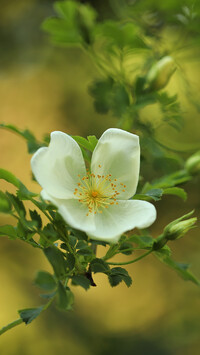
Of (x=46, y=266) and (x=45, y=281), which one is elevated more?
(x=45, y=281)

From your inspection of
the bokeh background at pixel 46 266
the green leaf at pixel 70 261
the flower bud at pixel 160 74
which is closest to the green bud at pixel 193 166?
the flower bud at pixel 160 74

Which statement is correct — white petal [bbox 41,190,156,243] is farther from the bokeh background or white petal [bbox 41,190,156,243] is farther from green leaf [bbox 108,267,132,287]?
the bokeh background

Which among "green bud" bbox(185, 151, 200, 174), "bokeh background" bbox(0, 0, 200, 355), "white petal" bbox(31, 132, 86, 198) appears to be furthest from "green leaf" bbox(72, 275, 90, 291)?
"bokeh background" bbox(0, 0, 200, 355)

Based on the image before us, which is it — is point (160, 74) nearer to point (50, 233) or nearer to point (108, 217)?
point (108, 217)

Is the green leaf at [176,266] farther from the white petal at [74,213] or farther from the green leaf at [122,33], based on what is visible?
the green leaf at [122,33]

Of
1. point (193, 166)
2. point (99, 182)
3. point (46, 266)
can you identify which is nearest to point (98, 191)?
point (99, 182)

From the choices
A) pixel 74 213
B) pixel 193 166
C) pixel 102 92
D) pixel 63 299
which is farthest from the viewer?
pixel 102 92

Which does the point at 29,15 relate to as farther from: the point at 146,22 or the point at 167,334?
the point at 167,334
